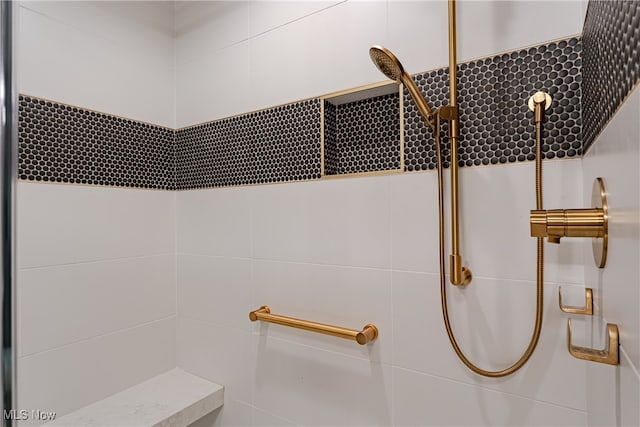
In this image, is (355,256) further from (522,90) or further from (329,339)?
(522,90)

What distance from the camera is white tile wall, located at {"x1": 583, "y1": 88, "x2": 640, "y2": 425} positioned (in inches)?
14.1

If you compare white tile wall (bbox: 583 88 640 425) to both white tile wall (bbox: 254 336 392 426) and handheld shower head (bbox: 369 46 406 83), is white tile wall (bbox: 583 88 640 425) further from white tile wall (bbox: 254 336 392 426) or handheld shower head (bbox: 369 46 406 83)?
white tile wall (bbox: 254 336 392 426)

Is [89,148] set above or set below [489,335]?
above

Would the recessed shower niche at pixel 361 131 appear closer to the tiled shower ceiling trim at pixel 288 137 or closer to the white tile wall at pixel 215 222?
the tiled shower ceiling trim at pixel 288 137

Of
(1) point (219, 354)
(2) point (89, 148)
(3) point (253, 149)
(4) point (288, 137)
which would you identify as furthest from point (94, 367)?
(4) point (288, 137)

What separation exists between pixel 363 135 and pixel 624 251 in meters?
0.96

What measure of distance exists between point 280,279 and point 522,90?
1002mm

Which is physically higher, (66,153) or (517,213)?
(66,153)

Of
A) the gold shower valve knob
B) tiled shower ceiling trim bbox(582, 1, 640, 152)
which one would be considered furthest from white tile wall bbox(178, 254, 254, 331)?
tiled shower ceiling trim bbox(582, 1, 640, 152)

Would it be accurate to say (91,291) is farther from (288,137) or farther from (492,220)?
(492,220)

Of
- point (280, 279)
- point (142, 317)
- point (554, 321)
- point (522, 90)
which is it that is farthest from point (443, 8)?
point (142, 317)

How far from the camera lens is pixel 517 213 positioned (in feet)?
3.01

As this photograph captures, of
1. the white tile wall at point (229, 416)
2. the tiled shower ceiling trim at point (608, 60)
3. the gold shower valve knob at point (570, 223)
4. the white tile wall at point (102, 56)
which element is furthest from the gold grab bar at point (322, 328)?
the white tile wall at point (102, 56)

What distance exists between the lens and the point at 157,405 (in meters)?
1.38
